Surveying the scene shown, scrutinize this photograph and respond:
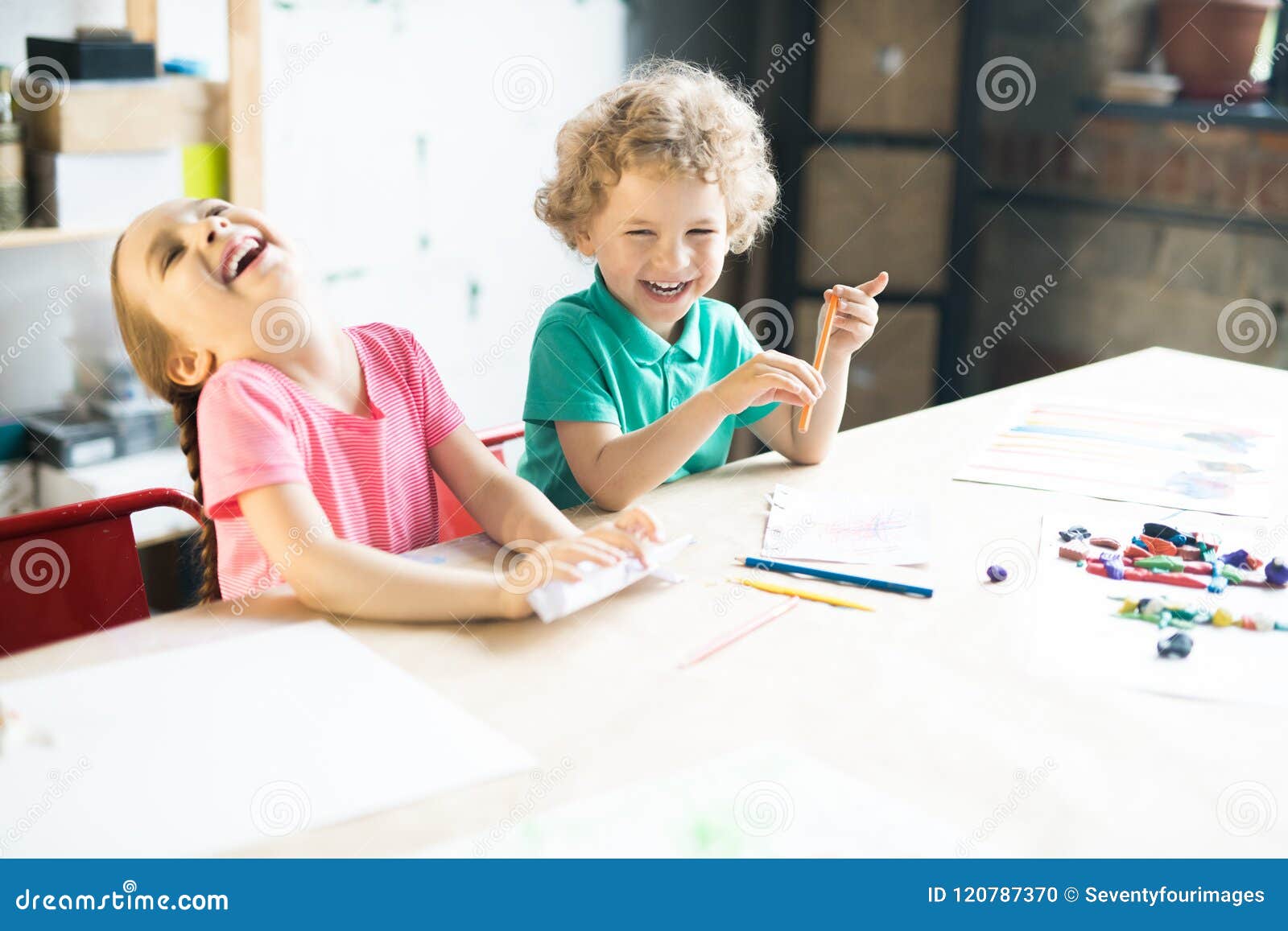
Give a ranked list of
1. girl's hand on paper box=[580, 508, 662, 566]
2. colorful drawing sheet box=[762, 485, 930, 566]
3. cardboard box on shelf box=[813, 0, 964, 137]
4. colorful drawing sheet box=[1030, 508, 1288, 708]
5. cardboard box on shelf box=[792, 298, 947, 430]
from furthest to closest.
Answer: cardboard box on shelf box=[792, 298, 947, 430]
cardboard box on shelf box=[813, 0, 964, 137]
colorful drawing sheet box=[762, 485, 930, 566]
girl's hand on paper box=[580, 508, 662, 566]
colorful drawing sheet box=[1030, 508, 1288, 708]

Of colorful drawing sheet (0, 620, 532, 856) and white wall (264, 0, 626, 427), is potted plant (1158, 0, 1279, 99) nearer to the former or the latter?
white wall (264, 0, 626, 427)

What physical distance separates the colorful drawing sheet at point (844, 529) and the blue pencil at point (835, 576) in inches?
0.9

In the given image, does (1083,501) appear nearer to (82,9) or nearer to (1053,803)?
(1053,803)

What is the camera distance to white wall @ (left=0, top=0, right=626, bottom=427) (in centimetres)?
230

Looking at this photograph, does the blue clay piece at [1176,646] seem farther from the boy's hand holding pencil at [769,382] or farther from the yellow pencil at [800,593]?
the boy's hand holding pencil at [769,382]

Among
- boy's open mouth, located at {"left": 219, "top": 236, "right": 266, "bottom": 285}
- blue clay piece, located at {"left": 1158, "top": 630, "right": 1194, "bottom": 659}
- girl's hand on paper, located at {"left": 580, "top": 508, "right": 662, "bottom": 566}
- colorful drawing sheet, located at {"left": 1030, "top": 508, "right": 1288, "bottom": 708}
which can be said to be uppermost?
boy's open mouth, located at {"left": 219, "top": 236, "right": 266, "bottom": 285}

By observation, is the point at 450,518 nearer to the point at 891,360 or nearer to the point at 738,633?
the point at 738,633

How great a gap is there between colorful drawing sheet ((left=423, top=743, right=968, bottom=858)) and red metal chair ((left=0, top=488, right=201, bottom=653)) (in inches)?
26.6

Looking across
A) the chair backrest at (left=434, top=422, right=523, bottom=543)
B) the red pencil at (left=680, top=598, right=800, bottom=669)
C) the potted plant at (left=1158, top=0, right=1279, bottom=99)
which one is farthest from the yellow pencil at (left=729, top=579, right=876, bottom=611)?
the potted plant at (left=1158, top=0, right=1279, bottom=99)

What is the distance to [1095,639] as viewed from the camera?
1018mm

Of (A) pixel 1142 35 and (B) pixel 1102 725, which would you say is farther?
(A) pixel 1142 35

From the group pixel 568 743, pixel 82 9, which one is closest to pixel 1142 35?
pixel 82 9

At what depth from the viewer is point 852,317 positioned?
1.49 metres
